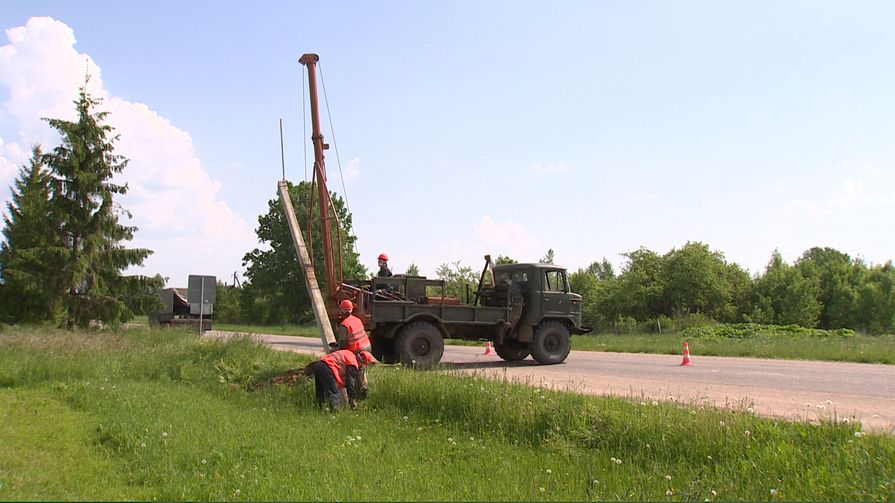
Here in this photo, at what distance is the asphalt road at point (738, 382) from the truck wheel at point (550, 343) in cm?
25

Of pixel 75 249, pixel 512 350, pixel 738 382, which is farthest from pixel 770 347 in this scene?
pixel 75 249

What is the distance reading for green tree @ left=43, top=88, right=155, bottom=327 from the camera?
19.1 meters

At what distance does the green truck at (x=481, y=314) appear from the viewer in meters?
14.6

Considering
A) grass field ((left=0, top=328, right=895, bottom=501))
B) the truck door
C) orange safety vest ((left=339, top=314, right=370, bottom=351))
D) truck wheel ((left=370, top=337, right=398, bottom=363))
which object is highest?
the truck door

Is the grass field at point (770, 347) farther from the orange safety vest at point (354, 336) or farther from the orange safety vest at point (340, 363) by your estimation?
the orange safety vest at point (340, 363)

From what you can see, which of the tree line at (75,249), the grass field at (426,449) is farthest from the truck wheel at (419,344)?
the tree line at (75,249)

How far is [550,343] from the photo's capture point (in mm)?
16922

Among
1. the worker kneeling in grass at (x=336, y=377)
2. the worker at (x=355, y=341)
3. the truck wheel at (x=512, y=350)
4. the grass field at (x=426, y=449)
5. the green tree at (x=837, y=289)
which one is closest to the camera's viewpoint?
the grass field at (x=426, y=449)

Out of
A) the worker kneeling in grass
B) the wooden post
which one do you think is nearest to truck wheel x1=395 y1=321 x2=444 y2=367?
the wooden post

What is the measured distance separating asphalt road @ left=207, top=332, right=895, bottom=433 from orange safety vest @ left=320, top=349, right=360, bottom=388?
2232 mm

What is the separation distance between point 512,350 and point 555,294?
2.08m

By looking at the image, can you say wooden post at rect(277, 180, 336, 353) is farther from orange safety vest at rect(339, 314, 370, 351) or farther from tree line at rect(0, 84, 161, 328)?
tree line at rect(0, 84, 161, 328)

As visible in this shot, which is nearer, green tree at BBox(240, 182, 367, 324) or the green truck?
the green truck

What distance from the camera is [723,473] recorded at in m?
5.75
